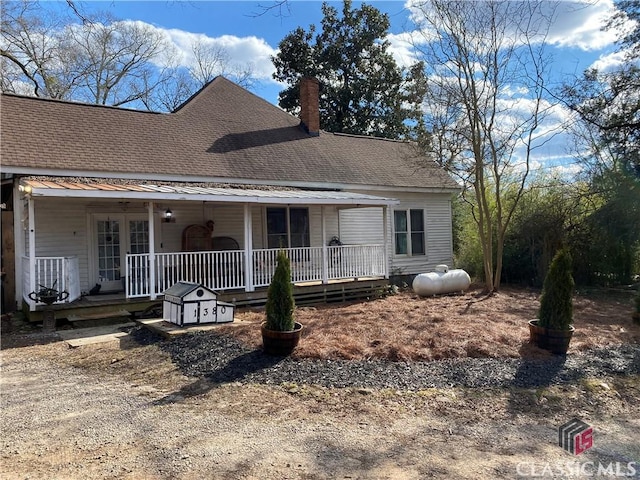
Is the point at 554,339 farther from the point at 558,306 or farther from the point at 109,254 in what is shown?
the point at 109,254

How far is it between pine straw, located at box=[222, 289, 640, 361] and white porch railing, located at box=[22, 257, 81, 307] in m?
3.33

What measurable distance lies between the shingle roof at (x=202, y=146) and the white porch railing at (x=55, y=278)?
208 cm

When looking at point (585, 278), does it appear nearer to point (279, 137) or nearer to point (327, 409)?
point (279, 137)

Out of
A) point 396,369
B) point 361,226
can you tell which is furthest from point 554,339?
point 361,226

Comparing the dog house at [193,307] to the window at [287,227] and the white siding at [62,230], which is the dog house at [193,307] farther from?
the window at [287,227]

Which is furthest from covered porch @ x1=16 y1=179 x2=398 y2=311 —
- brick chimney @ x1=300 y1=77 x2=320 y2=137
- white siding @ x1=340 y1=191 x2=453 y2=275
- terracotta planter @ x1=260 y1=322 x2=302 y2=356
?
brick chimney @ x1=300 y1=77 x2=320 y2=137

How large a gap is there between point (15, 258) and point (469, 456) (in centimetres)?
1036

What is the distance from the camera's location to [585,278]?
15.4 meters

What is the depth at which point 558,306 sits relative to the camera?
6.61m

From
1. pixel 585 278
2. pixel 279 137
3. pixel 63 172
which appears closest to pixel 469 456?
pixel 63 172

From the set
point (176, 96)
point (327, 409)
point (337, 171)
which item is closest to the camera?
point (327, 409)

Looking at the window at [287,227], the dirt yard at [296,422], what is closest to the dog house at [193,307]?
the dirt yard at [296,422]

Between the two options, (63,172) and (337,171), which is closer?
(63,172)

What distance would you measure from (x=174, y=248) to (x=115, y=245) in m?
1.41
